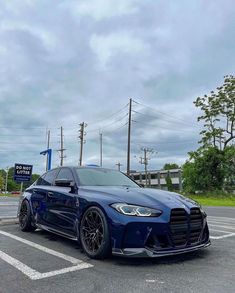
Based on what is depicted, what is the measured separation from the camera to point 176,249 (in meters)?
5.20

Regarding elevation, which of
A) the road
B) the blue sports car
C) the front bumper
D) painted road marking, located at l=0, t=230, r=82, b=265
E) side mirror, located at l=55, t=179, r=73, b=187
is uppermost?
side mirror, located at l=55, t=179, r=73, b=187

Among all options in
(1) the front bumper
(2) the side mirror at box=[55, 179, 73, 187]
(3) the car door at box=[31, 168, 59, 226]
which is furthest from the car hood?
(3) the car door at box=[31, 168, 59, 226]

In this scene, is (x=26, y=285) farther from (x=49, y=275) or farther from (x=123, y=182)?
(x=123, y=182)

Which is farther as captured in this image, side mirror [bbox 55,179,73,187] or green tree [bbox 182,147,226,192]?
green tree [bbox 182,147,226,192]

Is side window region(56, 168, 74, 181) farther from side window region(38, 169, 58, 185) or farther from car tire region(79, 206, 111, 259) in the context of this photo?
car tire region(79, 206, 111, 259)

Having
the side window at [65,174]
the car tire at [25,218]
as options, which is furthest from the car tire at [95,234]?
the car tire at [25,218]

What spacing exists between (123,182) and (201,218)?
1.79m

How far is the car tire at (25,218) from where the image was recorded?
821 centimetres

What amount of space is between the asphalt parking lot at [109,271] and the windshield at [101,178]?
116 cm

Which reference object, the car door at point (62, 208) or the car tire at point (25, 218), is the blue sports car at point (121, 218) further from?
the car tire at point (25, 218)

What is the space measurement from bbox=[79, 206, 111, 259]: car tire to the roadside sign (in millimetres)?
6582

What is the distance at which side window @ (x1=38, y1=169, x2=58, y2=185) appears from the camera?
7.72m

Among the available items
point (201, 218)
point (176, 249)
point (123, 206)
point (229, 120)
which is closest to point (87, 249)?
point (123, 206)

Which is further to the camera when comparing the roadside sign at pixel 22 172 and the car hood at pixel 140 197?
the roadside sign at pixel 22 172
